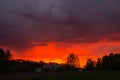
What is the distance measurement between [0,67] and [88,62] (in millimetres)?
84690

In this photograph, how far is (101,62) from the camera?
178875 mm

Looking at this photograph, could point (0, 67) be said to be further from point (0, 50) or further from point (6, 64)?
point (0, 50)

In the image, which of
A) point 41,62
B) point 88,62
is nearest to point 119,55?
point 88,62

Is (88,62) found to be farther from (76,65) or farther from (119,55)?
(119,55)

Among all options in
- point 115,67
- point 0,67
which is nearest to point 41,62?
point 115,67

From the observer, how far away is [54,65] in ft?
532

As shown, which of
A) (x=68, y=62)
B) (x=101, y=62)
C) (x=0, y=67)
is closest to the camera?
(x=0, y=67)

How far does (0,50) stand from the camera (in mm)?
140000

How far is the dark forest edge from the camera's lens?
123 metres

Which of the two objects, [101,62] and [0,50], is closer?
[0,50]

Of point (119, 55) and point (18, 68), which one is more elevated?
point (119, 55)

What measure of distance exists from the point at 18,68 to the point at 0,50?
936 inches

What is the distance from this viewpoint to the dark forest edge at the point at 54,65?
402ft

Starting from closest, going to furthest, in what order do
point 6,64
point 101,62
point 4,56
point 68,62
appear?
point 6,64 < point 4,56 < point 101,62 < point 68,62
